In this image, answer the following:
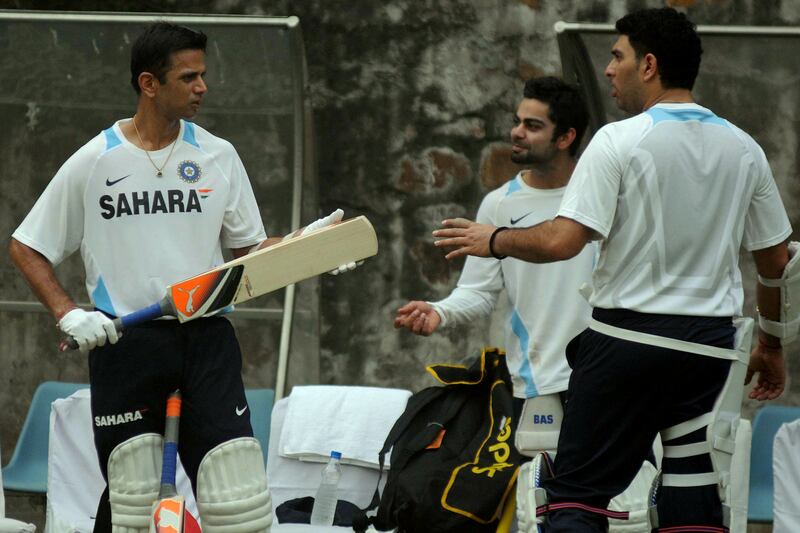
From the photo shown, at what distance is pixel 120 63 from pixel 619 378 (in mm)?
3044

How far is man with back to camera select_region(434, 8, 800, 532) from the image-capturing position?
3824mm

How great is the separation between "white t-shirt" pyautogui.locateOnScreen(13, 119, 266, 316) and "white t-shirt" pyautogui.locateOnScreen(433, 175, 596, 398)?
105cm

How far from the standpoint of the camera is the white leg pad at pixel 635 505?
477 centimetres

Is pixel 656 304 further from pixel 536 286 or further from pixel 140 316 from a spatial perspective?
pixel 140 316

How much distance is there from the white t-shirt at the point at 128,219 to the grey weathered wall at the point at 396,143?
2.07 metres

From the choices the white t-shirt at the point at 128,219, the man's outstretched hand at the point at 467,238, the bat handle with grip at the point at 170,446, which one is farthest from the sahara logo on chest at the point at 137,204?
the man's outstretched hand at the point at 467,238

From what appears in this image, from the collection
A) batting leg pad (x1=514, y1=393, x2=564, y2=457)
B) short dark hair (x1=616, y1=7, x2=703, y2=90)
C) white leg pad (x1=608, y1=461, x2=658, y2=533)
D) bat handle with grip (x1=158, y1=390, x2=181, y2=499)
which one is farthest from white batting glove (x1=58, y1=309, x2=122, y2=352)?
white leg pad (x1=608, y1=461, x2=658, y2=533)

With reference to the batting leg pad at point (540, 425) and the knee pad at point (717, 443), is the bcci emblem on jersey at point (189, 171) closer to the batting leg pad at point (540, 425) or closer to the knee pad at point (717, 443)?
the batting leg pad at point (540, 425)

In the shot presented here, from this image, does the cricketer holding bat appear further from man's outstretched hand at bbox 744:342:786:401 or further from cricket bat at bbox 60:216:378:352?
man's outstretched hand at bbox 744:342:786:401

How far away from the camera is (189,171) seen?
4234 millimetres

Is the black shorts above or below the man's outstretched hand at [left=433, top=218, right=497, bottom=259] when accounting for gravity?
below

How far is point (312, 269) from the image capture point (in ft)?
13.5

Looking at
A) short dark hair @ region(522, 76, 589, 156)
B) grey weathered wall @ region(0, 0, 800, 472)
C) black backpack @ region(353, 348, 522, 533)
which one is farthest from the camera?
grey weathered wall @ region(0, 0, 800, 472)

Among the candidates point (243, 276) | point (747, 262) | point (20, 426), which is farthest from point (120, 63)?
point (747, 262)
